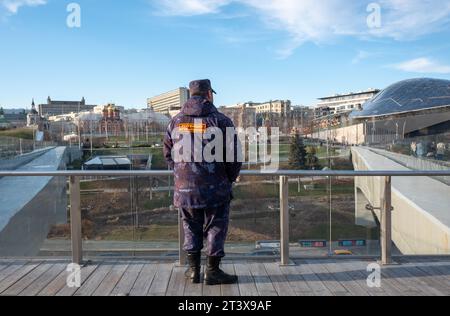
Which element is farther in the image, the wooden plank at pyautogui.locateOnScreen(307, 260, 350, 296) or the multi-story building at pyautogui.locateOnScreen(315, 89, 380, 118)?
the multi-story building at pyautogui.locateOnScreen(315, 89, 380, 118)

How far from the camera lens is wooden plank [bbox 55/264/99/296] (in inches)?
142

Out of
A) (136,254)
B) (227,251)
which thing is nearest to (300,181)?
(227,251)

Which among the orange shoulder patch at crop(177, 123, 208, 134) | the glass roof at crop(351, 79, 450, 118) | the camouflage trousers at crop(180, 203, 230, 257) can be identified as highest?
the glass roof at crop(351, 79, 450, 118)

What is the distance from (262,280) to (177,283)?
77 cm

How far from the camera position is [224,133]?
364 centimetres

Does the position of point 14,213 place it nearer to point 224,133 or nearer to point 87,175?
point 87,175

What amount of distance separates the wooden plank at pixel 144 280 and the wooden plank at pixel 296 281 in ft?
4.09

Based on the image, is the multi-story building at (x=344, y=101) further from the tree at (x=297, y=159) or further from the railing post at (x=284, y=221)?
the railing post at (x=284, y=221)

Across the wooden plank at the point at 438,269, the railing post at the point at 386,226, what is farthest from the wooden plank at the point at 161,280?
the wooden plank at the point at 438,269

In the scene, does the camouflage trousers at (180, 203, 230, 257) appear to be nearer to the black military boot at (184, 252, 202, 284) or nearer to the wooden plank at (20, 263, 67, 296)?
the black military boot at (184, 252, 202, 284)

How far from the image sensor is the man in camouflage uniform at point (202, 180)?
11.9 ft

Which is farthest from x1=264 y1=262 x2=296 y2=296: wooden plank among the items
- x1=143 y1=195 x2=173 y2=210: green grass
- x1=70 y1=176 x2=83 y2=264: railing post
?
x1=70 y1=176 x2=83 y2=264: railing post

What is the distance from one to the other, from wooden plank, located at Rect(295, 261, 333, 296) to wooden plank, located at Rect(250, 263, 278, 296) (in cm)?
34

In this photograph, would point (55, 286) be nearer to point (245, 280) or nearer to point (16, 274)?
point (16, 274)
